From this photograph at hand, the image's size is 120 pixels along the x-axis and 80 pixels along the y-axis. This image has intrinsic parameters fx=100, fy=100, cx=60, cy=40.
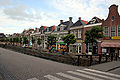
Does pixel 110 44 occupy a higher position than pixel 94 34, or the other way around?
pixel 94 34

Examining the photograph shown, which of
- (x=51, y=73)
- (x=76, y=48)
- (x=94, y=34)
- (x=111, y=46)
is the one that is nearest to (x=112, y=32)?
(x=111, y=46)

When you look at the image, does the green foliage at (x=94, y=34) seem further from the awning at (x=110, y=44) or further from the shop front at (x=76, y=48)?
the shop front at (x=76, y=48)

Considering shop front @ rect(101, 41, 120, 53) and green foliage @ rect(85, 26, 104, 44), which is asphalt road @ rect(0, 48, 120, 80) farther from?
shop front @ rect(101, 41, 120, 53)

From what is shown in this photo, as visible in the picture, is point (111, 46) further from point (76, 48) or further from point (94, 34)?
point (76, 48)

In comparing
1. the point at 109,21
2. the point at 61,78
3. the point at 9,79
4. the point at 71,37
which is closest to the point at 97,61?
the point at 61,78

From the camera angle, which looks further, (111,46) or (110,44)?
(110,44)

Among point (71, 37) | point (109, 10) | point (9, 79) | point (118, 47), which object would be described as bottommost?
point (9, 79)

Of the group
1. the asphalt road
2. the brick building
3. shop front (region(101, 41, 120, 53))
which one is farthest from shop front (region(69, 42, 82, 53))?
the asphalt road

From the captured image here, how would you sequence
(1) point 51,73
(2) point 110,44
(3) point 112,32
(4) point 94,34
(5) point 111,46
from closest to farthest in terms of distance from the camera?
(1) point 51,73
(4) point 94,34
(5) point 111,46
(2) point 110,44
(3) point 112,32

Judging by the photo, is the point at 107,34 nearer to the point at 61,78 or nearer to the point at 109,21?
the point at 109,21

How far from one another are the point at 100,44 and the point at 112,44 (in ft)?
9.99

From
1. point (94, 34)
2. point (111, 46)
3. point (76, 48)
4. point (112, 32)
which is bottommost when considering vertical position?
point (76, 48)

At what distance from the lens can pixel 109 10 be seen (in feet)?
71.0

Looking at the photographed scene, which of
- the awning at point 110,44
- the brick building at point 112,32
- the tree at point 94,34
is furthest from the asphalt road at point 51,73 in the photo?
the brick building at point 112,32
